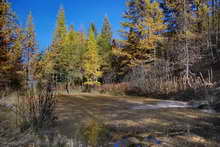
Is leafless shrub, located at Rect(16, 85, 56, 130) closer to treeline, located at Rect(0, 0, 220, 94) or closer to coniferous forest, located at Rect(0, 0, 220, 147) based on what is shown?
coniferous forest, located at Rect(0, 0, 220, 147)

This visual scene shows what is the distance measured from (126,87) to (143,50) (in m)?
4.85

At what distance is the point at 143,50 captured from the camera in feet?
57.2

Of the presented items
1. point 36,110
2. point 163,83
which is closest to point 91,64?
point 163,83

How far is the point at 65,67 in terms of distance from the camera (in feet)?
78.3

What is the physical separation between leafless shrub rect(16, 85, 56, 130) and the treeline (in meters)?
3.61

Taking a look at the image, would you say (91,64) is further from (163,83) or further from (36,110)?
(36,110)

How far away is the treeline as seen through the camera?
11.3 meters

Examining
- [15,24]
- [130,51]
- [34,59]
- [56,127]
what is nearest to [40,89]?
[56,127]

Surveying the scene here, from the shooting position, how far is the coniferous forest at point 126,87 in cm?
344

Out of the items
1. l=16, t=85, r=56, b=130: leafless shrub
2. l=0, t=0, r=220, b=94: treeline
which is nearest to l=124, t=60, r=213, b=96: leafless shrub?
l=0, t=0, r=220, b=94: treeline

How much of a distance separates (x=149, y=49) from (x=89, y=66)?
28.0ft

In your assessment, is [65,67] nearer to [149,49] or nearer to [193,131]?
[149,49]

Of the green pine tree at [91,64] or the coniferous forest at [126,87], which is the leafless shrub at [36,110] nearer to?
the coniferous forest at [126,87]

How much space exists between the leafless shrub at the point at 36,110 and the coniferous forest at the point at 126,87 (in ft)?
0.06
